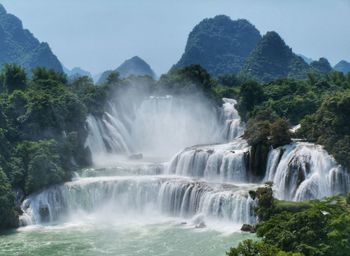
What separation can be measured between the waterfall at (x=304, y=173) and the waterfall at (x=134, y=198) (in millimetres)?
2391

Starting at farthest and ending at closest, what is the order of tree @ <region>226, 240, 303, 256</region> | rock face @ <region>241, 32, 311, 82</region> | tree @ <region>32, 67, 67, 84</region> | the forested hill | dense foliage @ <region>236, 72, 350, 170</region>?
the forested hill < rock face @ <region>241, 32, 311, 82</region> < tree @ <region>32, 67, 67, 84</region> < dense foliage @ <region>236, 72, 350, 170</region> < tree @ <region>226, 240, 303, 256</region>

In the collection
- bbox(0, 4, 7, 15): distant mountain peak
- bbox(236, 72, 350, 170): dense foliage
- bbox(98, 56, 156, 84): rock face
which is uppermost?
bbox(0, 4, 7, 15): distant mountain peak

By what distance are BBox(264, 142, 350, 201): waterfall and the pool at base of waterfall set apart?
4.53m

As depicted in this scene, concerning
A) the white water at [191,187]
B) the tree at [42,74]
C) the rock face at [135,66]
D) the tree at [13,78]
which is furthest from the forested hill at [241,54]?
the white water at [191,187]

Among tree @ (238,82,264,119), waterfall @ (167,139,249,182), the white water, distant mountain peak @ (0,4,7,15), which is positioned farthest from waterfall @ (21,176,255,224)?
distant mountain peak @ (0,4,7,15)

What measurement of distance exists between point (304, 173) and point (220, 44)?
275ft

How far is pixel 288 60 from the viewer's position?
3440 inches

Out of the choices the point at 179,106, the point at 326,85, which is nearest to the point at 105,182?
the point at 179,106

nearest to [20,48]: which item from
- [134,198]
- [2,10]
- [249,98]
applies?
[2,10]

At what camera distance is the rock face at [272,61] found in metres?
83.4

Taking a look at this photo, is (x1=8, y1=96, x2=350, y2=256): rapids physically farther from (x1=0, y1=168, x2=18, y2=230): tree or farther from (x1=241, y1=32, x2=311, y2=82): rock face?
(x1=241, y1=32, x2=311, y2=82): rock face

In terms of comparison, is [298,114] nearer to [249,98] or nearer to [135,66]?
[249,98]

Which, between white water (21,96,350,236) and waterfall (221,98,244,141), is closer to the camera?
white water (21,96,350,236)

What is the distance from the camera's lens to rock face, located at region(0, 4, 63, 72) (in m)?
109
